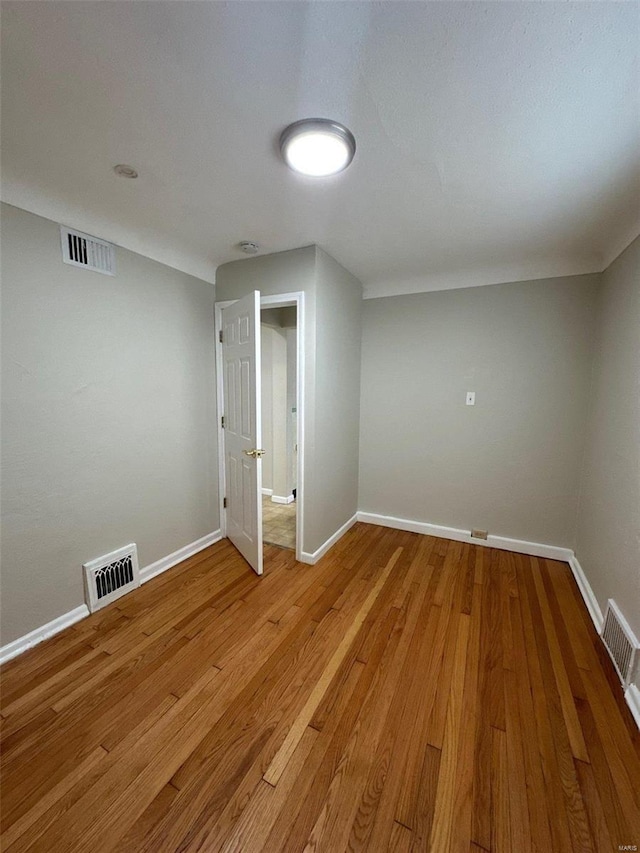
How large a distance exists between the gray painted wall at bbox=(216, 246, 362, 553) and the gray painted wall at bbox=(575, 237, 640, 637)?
1.81m

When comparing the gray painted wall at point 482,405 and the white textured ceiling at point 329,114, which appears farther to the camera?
the gray painted wall at point 482,405

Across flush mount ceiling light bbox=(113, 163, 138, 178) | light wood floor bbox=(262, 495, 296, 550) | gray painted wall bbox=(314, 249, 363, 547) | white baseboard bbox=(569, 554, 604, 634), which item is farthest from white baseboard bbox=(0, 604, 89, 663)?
white baseboard bbox=(569, 554, 604, 634)

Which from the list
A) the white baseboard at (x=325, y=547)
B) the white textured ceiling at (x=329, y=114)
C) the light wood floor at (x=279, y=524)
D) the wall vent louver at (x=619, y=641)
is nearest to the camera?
the white textured ceiling at (x=329, y=114)

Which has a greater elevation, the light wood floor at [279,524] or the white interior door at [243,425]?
the white interior door at [243,425]

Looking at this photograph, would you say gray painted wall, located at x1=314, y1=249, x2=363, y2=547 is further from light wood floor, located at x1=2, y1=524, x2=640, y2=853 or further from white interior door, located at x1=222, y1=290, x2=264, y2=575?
light wood floor, located at x1=2, y1=524, x2=640, y2=853

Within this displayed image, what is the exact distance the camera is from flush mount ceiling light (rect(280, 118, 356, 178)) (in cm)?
118

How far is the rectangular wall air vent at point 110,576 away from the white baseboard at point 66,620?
0.06m

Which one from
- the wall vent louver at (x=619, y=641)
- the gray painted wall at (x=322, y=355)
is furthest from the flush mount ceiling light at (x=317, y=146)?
the wall vent louver at (x=619, y=641)

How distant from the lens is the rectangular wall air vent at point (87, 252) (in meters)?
1.74

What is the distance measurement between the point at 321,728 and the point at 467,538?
2.08 metres

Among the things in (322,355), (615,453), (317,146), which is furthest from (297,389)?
(615,453)

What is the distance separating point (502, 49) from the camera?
3.00ft

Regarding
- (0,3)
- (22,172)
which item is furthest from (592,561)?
(22,172)

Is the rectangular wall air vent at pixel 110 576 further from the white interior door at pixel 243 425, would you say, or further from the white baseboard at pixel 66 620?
the white interior door at pixel 243 425
